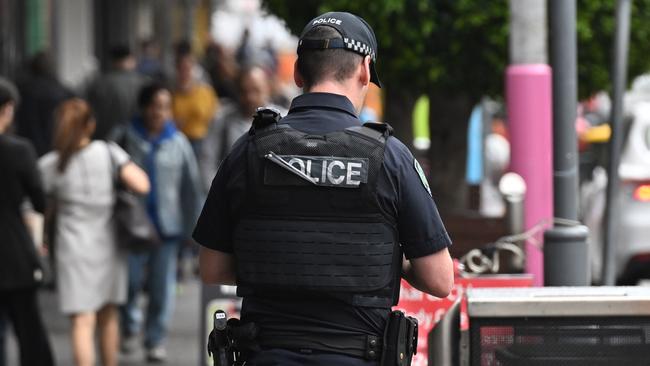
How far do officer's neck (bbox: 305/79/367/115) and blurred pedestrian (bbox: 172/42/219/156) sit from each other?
1103 cm

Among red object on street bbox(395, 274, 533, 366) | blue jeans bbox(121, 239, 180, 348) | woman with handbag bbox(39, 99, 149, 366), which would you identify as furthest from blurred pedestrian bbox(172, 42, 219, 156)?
red object on street bbox(395, 274, 533, 366)

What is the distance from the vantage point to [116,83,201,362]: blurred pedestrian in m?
10.7

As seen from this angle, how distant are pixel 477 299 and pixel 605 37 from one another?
5.39 m

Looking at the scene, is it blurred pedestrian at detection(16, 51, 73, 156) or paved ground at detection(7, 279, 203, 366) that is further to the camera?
blurred pedestrian at detection(16, 51, 73, 156)

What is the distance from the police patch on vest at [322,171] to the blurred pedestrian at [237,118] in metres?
5.86

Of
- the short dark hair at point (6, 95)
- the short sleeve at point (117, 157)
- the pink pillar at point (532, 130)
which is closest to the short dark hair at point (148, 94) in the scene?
the short sleeve at point (117, 157)

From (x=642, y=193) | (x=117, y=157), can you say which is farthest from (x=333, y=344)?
(x=642, y=193)

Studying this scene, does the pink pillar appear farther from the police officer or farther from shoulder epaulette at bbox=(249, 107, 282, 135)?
shoulder epaulette at bbox=(249, 107, 282, 135)

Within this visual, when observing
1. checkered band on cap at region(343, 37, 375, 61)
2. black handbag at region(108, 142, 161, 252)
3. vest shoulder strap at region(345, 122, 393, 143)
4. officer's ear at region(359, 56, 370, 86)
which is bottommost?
black handbag at region(108, 142, 161, 252)

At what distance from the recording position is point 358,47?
14.8ft

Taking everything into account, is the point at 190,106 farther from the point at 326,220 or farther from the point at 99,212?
the point at 326,220

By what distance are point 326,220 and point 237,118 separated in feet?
21.1

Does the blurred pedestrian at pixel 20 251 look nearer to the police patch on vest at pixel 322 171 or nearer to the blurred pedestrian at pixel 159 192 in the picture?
the blurred pedestrian at pixel 159 192

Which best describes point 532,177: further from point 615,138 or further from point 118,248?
point 118,248
